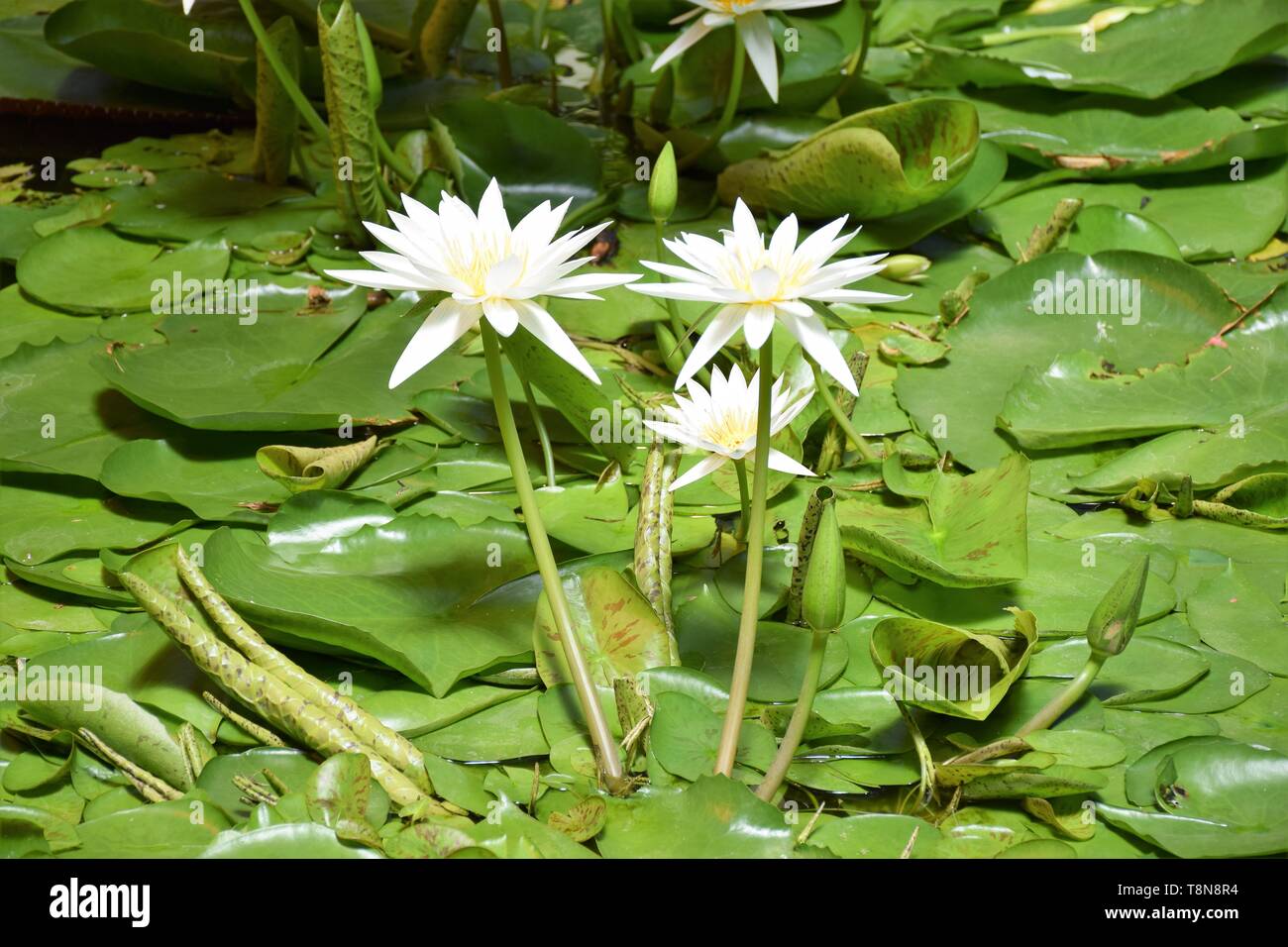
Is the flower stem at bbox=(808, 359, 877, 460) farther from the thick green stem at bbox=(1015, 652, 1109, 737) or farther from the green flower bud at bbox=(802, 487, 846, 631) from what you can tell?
the green flower bud at bbox=(802, 487, 846, 631)

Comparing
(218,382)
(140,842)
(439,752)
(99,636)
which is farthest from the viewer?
(218,382)

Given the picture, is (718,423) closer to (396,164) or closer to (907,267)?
(907,267)

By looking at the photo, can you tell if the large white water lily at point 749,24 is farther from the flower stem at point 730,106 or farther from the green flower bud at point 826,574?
the green flower bud at point 826,574

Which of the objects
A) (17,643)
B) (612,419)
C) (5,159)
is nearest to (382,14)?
(5,159)

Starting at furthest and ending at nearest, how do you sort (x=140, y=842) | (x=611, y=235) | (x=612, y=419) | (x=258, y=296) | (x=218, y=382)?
1. (x=611, y=235)
2. (x=258, y=296)
3. (x=218, y=382)
4. (x=612, y=419)
5. (x=140, y=842)

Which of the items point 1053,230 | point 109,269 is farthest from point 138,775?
point 1053,230

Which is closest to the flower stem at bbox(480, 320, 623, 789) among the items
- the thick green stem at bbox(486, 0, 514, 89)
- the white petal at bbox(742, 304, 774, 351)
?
the white petal at bbox(742, 304, 774, 351)

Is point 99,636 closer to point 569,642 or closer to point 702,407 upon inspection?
point 569,642
